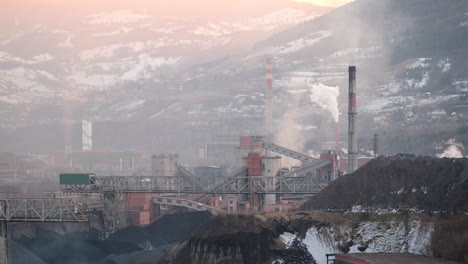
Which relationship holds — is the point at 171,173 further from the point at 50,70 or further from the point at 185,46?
the point at 185,46

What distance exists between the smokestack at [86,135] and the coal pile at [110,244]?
55633mm

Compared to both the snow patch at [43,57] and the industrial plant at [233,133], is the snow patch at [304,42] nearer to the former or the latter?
the industrial plant at [233,133]

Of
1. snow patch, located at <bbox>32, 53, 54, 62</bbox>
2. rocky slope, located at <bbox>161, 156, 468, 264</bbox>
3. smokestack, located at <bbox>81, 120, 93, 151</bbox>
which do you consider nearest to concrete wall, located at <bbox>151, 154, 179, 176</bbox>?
rocky slope, located at <bbox>161, 156, 468, 264</bbox>

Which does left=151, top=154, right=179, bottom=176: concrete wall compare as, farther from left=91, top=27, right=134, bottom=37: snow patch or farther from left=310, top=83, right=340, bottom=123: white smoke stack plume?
left=91, top=27, right=134, bottom=37: snow patch

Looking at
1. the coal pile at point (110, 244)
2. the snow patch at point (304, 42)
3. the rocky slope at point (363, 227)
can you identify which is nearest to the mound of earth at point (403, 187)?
the rocky slope at point (363, 227)

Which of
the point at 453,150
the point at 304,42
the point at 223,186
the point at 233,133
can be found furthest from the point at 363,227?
the point at 304,42

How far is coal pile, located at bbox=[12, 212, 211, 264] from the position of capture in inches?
1512

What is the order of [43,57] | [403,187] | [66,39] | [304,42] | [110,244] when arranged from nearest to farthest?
[403,187] → [110,244] → [304,42] → [43,57] → [66,39]

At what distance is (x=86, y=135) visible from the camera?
350ft

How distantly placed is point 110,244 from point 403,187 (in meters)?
14.3

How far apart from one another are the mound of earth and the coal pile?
8040mm

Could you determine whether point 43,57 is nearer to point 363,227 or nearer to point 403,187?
point 403,187

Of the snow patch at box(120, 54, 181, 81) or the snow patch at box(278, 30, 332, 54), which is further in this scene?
the snow patch at box(120, 54, 181, 81)

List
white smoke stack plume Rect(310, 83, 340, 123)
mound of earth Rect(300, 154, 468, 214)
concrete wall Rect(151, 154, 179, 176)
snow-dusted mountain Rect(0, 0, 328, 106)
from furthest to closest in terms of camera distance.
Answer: snow-dusted mountain Rect(0, 0, 328, 106) < white smoke stack plume Rect(310, 83, 340, 123) < concrete wall Rect(151, 154, 179, 176) < mound of earth Rect(300, 154, 468, 214)
